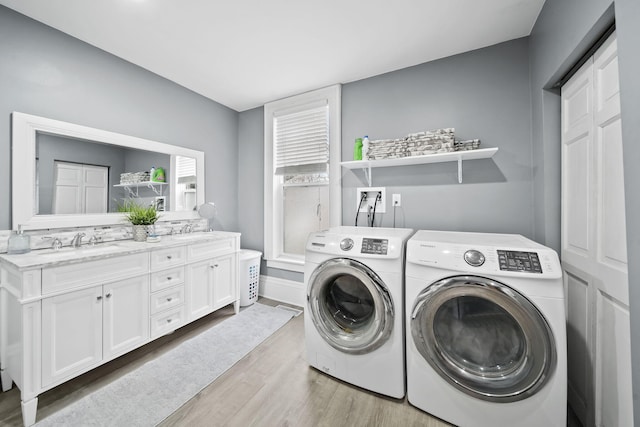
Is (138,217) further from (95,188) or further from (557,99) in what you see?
(557,99)

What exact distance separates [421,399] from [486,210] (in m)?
1.49

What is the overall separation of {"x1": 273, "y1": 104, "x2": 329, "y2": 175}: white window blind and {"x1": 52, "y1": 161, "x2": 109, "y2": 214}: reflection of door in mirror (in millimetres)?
1668

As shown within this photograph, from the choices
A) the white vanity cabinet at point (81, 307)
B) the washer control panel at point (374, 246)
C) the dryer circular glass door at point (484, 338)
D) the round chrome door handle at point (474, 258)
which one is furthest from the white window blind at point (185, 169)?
the round chrome door handle at point (474, 258)

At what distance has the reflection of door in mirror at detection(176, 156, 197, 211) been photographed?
265 cm

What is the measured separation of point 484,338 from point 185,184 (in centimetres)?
295

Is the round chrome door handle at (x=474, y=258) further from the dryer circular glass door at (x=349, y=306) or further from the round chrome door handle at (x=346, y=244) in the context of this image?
the round chrome door handle at (x=346, y=244)

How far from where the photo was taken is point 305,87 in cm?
269

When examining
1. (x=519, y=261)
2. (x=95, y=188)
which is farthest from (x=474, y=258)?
(x=95, y=188)

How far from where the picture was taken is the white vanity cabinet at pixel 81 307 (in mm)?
1317

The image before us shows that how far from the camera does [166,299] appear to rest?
198 centimetres

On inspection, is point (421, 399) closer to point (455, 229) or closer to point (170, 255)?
point (455, 229)

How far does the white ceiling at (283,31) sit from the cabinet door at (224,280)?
1.90 metres

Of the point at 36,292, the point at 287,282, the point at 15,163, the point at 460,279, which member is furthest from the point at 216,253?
the point at 460,279

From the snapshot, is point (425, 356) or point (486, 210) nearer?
point (425, 356)
